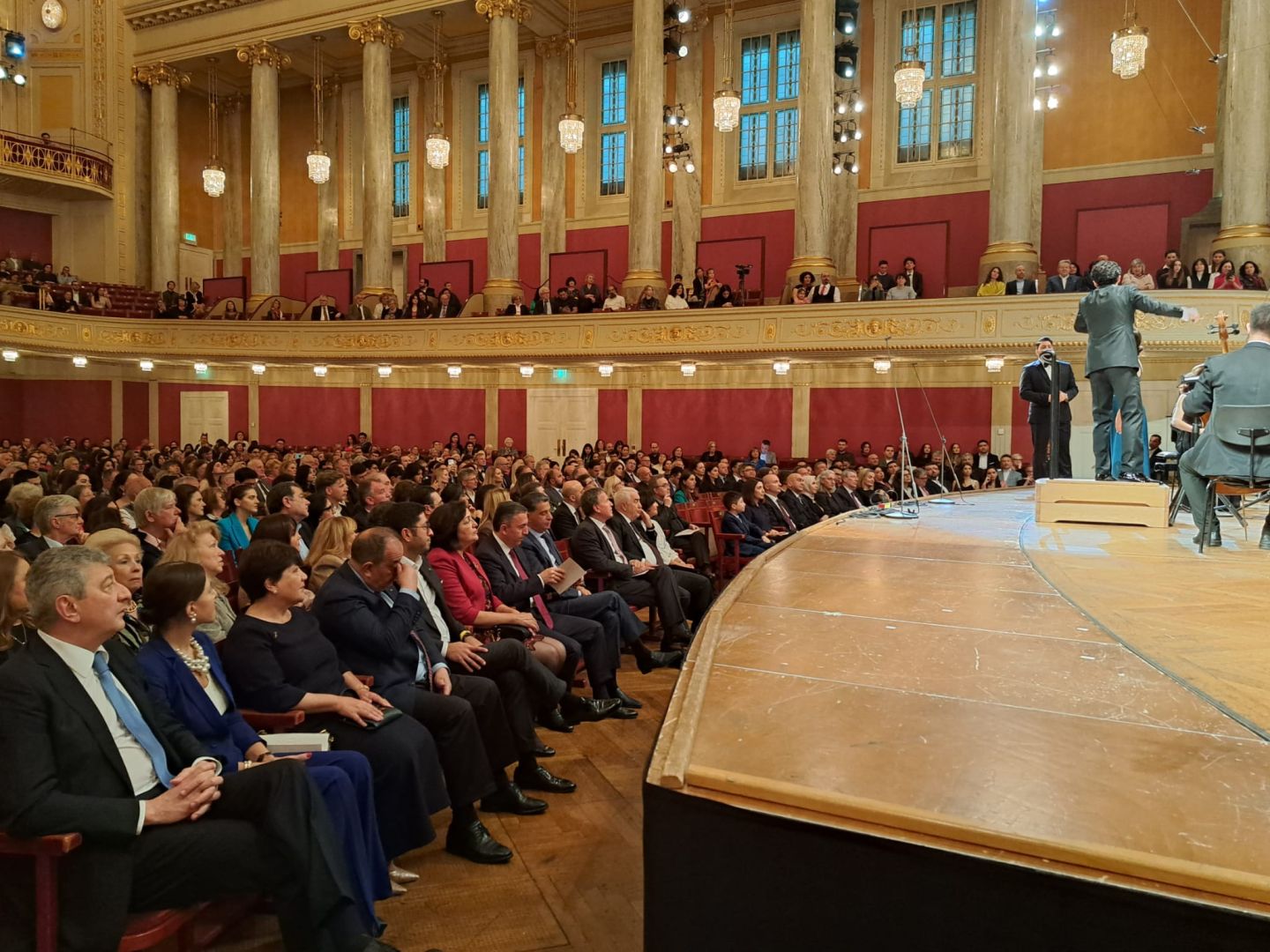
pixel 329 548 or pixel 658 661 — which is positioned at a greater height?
pixel 329 548

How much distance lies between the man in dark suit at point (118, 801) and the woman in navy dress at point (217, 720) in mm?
111

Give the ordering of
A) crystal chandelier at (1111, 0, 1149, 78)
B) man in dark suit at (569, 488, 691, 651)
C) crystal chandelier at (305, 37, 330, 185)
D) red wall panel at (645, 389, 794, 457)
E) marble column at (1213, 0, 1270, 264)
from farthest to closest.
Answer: crystal chandelier at (305, 37, 330, 185), red wall panel at (645, 389, 794, 457), marble column at (1213, 0, 1270, 264), crystal chandelier at (1111, 0, 1149, 78), man in dark suit at (569, 488, 691, 651)

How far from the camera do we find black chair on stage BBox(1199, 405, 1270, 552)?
3.77m

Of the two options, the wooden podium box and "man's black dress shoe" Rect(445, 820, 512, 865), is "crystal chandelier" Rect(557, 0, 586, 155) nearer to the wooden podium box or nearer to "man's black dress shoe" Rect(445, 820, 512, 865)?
the wooden podium box

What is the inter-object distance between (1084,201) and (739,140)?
663 centimetres

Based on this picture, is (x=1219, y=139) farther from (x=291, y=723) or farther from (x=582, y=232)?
(x=291, y=723)

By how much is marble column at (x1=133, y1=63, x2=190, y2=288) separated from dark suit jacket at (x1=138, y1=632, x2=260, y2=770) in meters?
19.4

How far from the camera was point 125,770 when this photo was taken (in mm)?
1970

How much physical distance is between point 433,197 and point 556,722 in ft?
56.0

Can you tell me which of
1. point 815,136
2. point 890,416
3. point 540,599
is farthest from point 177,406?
point 540,599

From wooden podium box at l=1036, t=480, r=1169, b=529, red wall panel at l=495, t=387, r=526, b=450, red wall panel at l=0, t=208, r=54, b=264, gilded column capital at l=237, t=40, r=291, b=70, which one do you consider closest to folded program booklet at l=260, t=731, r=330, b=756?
wooden podium box at l=1036, t=480, r=1169, b=529

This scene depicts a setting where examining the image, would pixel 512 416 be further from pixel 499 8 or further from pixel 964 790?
pixel 964 790

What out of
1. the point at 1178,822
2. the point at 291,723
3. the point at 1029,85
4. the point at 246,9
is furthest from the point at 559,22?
the point at 1178,822

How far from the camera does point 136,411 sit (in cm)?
1945
